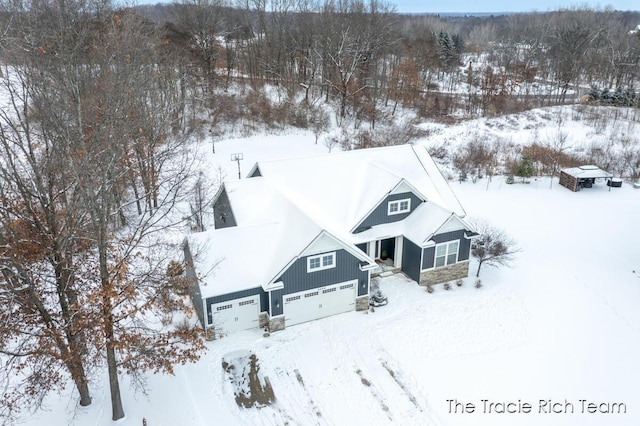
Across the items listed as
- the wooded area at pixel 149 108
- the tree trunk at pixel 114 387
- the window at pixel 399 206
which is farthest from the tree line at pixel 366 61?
the tree trunk at pixel 114 387

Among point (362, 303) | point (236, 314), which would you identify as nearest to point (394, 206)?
point (362, 303)

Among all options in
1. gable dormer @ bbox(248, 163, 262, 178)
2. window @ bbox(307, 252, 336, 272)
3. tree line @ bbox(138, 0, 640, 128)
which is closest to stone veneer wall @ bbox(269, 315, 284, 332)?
window @ bbox(307, 252, 336, 272)

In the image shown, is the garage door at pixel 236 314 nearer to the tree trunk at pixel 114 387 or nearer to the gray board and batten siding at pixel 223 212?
the gray board and batten siding at pixel 223 212

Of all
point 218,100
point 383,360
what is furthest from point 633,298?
point 218,100

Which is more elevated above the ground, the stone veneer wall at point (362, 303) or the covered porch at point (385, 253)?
the covered porch at point (385, 253)

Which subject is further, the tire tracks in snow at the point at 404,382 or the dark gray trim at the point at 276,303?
the dark gray trim at the point at 276,303

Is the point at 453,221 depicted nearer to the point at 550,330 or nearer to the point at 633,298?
the point at 550,330
